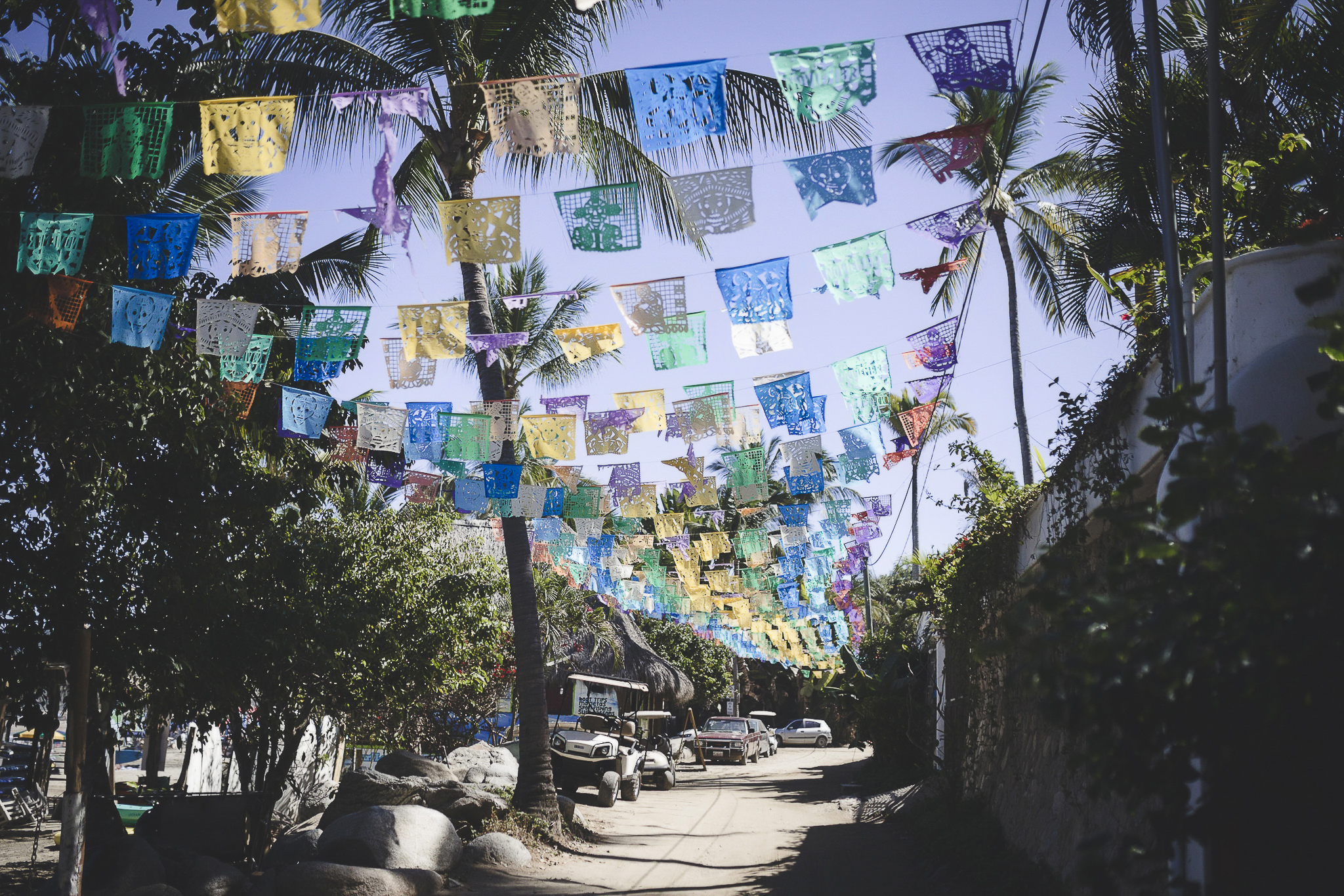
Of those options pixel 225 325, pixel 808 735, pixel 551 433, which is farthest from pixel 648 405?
pixel 808 735

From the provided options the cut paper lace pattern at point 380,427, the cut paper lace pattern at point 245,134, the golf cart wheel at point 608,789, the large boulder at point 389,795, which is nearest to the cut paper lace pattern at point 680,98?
the cut paper lace pattern at point 245,134

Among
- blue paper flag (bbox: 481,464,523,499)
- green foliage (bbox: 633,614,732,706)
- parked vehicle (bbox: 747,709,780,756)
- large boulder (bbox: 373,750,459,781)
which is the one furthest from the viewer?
green foliage (bbox: 633,614,732,706)

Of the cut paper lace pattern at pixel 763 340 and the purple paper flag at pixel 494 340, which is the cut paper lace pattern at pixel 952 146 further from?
the purple paper flag at pixel 494 340

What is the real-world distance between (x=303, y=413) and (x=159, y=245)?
233 centimetres

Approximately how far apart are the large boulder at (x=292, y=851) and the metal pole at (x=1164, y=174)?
29.0 ft

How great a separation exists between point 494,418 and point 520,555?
2.21 metres

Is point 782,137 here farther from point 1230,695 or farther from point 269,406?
point 1230,695

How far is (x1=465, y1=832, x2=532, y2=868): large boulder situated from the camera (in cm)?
1009

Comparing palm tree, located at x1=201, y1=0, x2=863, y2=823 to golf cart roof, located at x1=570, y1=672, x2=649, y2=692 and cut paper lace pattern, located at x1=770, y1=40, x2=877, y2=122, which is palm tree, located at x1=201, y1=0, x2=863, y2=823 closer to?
cut paper lace pattern, located at x1=770, y1=40, x2=877, y2=122

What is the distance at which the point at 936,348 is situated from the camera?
393 inches

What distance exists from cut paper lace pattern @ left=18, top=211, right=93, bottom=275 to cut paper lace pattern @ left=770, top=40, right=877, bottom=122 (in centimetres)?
498

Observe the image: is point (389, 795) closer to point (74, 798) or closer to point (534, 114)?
point (74, 798)

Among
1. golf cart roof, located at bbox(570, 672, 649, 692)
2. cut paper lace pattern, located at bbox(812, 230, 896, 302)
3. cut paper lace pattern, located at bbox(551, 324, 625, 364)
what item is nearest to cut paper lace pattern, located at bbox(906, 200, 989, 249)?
cut paper lace pattern, located at bbox(812, 230, 896, 302)

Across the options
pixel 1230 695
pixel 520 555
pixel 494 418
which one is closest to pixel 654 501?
pixel 520 555
